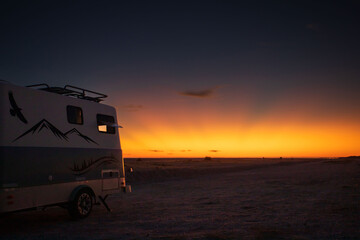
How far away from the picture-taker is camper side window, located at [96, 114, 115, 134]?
1186 cm

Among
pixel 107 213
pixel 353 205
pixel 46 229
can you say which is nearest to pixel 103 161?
pixel 107 213

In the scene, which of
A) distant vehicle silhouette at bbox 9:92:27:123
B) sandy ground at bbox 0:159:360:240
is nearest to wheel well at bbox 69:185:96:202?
sandy ground at bbox 0:159:360:240

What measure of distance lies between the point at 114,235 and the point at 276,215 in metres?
5.65

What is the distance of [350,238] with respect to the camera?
7.52 metres

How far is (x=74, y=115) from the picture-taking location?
10727mm

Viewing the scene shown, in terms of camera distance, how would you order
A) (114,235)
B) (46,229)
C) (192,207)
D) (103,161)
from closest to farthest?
Result: (114,235)
(46,229)
(103,161)
(192,207)

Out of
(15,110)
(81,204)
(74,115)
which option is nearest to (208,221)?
(81,204)

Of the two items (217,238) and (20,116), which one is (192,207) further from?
(20,116)

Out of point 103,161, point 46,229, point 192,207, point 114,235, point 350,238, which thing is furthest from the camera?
point 192,207

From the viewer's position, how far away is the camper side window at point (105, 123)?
38.9 feet

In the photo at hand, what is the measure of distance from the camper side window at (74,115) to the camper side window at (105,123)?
0.90 m

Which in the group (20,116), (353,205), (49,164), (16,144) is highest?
(20,116)

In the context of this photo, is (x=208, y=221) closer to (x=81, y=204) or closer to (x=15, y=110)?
(x=81, y=204)

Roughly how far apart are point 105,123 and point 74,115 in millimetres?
1580
